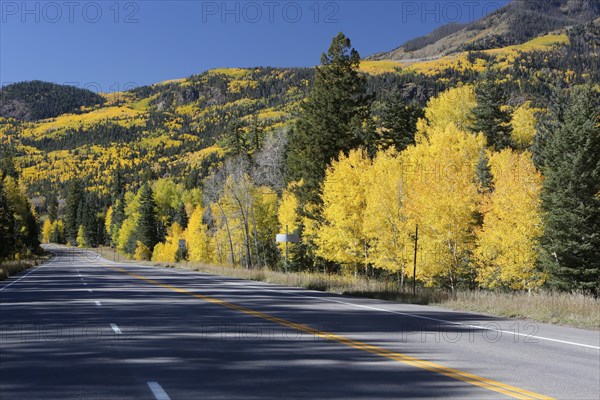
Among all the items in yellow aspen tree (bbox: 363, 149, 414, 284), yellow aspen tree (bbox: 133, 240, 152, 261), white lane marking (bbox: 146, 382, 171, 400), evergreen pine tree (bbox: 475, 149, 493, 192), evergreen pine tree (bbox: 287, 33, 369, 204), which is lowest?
yellow aspen tree (bbox: 133, 240, 152, 261)

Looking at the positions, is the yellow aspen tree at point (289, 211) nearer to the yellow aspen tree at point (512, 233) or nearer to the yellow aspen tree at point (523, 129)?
the yellow aspen tree at point (512, 233)

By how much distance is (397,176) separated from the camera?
42.5m

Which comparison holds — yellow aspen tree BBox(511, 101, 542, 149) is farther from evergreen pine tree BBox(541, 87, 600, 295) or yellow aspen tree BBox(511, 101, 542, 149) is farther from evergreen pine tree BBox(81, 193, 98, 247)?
evergreen pine tree BBox(81, 193, 98, 247)

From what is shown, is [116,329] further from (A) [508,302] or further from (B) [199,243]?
(B) [199,243]

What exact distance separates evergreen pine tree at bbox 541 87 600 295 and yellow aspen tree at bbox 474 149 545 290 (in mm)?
862

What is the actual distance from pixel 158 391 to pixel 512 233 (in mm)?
34581

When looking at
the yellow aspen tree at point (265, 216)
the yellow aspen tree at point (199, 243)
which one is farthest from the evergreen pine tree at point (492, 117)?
the yellow aspen tree at point (199, 243)

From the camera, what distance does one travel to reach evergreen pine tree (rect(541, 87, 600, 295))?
126ft

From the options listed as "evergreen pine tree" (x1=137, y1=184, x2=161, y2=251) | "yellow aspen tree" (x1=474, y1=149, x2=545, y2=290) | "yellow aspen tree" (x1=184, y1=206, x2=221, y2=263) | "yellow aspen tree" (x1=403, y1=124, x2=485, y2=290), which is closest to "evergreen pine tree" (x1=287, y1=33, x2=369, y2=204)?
"yellow aspen tree" (x1=403, y1=124, x2=485, y2=290)

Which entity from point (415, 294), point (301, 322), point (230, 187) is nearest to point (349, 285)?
point (415, 294)

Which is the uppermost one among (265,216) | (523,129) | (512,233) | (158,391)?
(523,129)

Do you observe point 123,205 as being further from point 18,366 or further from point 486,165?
point 18,366

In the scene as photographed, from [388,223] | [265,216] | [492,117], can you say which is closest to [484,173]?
[388,223]

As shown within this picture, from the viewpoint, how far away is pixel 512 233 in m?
38.1
